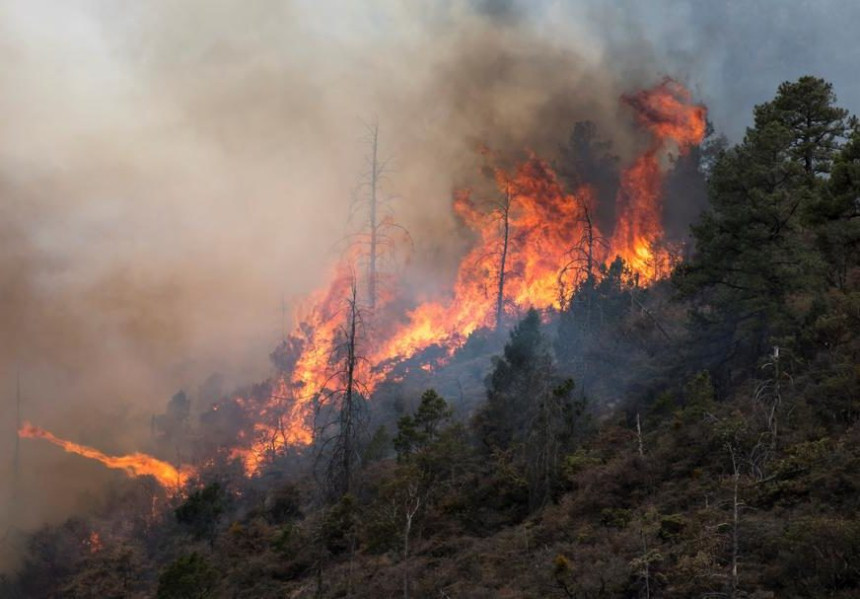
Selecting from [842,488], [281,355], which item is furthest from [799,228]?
[281,355]

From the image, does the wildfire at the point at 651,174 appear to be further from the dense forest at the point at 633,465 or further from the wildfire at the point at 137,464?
the wildfire at the point at 137,464

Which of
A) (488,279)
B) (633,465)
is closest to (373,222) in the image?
(488,279)

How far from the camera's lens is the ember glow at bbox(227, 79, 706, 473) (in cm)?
4856

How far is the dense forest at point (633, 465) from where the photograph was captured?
1341 centimetres

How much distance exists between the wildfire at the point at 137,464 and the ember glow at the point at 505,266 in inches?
224

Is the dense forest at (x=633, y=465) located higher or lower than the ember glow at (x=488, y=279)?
lower

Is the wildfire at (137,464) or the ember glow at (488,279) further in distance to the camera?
the ember glow at (488,279)

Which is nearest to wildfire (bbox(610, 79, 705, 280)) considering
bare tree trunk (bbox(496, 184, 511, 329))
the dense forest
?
bare tree trunk (bbox(496, 184, 511, 329))

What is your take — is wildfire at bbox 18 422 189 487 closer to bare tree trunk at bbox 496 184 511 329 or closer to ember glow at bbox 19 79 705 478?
ember glow at bbox 19 79 705 478

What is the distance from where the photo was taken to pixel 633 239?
53.3 metres

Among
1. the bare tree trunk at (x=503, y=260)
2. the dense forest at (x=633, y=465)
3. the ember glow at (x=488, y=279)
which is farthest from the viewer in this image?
the bare tree trunk at (x=503, y=260)

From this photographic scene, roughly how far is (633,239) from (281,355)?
114 ft

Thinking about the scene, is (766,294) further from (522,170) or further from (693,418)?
(522,170)

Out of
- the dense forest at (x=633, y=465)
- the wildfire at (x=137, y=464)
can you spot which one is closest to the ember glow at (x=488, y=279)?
the wildfire at (x=137, y=464)
